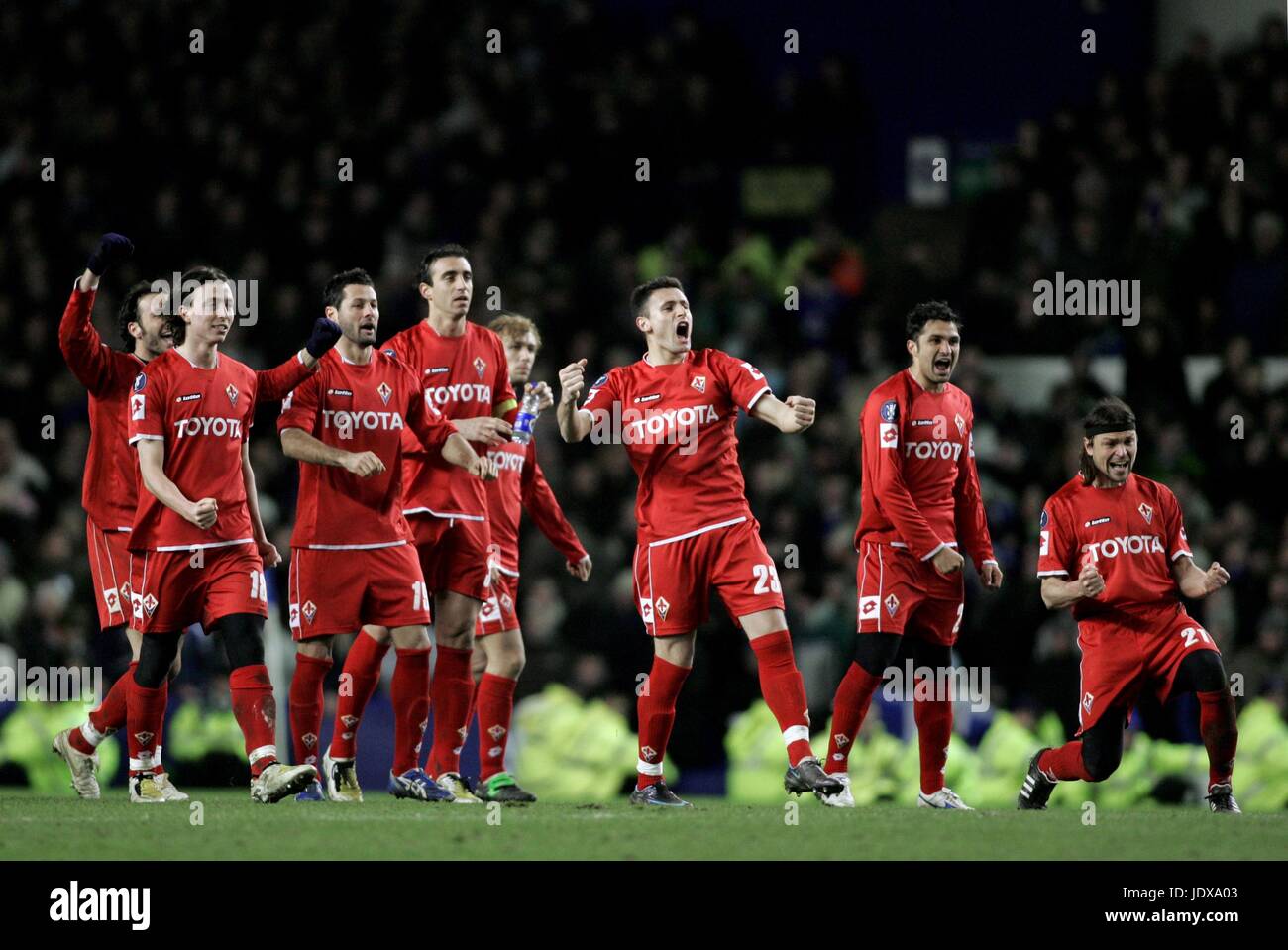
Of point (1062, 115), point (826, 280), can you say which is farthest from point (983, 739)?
point (1062, 115)

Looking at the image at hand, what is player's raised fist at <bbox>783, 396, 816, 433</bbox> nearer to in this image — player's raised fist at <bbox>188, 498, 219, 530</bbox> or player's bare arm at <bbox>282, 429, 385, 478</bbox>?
player's bare arm at <bbox>282, 429, 385, 478</bbox>

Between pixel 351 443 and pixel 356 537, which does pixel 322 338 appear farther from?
pixel 356 537

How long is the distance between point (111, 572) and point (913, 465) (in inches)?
150

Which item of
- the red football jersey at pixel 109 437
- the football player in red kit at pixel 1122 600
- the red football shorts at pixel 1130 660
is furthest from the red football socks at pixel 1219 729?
the red football jersey at pixel 109 437

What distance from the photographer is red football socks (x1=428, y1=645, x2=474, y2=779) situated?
8.94 metres

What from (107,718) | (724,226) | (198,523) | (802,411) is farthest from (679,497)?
(724,226)

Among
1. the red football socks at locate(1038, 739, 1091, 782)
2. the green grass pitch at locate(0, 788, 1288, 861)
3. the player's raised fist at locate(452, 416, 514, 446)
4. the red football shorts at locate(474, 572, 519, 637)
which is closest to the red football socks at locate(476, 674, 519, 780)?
the red football shorts at locate(474, 572, 519, 637)

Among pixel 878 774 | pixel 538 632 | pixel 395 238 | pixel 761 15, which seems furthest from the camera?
pixel 761 15

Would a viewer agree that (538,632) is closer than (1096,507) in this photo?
No

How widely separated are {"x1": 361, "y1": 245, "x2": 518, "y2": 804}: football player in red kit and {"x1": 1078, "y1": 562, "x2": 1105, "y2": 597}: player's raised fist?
262 cm

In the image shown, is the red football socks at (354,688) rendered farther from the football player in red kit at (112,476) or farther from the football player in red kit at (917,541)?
the football player in red kit at (917,541)

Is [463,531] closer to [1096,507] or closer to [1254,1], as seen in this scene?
[1096,507]

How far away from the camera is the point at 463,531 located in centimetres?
903

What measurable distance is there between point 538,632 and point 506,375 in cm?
385
